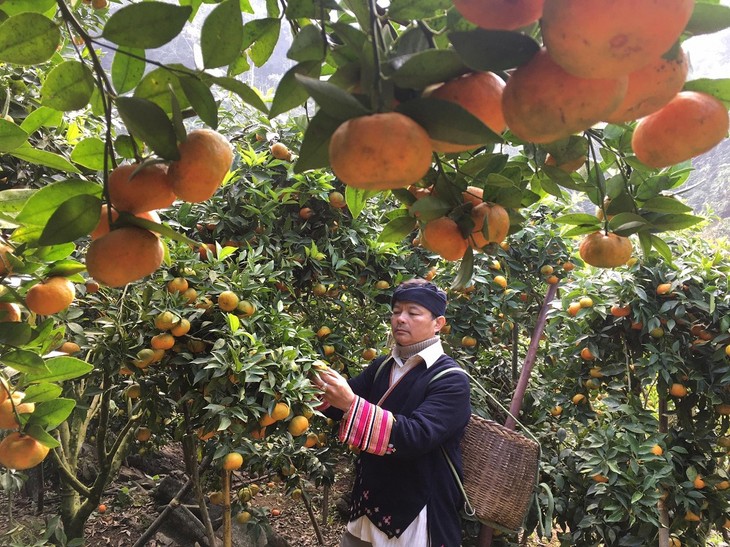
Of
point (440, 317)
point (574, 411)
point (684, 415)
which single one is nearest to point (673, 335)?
point (684, 415)

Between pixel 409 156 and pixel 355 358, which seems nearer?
pixel 409 156

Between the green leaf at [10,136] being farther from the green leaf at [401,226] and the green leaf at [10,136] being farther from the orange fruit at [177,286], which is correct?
the orange fruit at [177,286]

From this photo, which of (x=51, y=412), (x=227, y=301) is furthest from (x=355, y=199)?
(x=227, y=301)

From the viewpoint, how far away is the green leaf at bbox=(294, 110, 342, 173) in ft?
1.30

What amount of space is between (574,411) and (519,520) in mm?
814

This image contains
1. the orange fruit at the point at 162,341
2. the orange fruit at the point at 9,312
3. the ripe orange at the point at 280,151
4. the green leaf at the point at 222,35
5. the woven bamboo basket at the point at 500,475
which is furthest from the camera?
the ripe orange at the point at 280,151

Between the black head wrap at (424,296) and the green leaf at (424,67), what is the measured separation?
5.08 ft

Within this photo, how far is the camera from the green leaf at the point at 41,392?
2.97 ft

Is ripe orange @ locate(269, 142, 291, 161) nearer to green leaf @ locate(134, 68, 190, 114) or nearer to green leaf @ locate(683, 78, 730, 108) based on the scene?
green leaf @ locate(134, 68, 190, 114)

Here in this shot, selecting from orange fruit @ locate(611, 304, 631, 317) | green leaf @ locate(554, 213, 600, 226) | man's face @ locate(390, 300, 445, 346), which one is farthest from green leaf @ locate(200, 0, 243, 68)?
orange fruit @ locate(611, 304, 631, 317)

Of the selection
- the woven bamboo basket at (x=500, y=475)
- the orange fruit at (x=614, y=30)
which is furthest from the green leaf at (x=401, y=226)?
the woven bamboo basket at (x=500, y=475)

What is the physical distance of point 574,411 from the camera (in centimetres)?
251

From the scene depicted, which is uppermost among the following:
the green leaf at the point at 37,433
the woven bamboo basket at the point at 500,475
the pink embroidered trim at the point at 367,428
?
the green leaf at the point at 37,433

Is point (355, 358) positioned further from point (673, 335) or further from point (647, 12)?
point (647, 12)
